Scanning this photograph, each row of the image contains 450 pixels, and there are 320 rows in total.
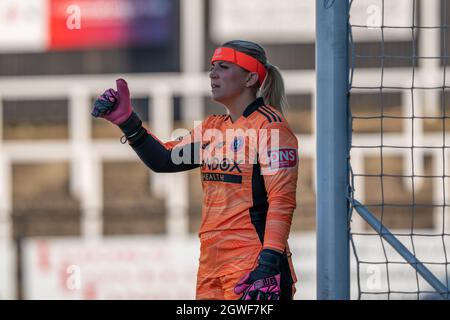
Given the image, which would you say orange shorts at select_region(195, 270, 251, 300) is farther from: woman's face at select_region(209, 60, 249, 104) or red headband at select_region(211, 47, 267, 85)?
red headband at select_region(211, 47, 267, 85)

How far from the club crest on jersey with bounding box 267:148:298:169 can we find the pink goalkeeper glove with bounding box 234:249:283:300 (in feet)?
1.15

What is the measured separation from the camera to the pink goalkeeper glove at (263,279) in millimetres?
3623

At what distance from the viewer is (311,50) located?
13.9 metres

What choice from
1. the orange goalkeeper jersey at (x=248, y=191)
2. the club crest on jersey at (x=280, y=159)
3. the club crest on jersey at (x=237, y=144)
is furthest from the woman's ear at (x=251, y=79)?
the club crest on jersey at (x=280, y=159)

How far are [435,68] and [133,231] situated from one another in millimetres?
5117

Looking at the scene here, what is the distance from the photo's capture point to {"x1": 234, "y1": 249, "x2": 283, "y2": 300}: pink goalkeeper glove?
11.9 feet

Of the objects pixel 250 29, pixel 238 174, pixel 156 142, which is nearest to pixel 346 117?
pixel 238 174

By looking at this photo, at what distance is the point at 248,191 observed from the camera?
150 inches

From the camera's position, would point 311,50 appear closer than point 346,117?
No

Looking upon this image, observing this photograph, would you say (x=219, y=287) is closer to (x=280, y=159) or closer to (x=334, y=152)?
(x=280, y=159)

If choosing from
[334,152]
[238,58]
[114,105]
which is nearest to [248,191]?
[334,152]

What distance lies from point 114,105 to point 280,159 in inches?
32.0

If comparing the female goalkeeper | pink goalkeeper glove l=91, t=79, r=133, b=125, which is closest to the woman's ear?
the female goalkeeper

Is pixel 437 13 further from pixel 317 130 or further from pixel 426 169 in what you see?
pixel 317 130
